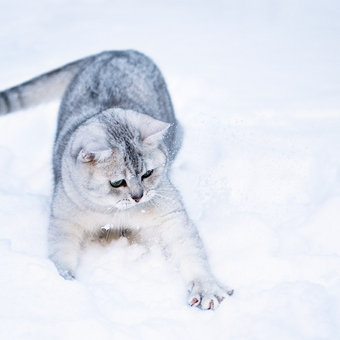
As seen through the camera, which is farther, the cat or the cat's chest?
the cat's chest

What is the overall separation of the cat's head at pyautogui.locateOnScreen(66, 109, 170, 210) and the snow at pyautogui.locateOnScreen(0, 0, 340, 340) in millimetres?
343

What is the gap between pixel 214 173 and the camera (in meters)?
3.56

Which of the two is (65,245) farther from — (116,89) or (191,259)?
(116,89)

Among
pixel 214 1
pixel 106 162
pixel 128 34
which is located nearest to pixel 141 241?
pixel 106 162

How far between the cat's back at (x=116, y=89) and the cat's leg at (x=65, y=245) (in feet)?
2.35

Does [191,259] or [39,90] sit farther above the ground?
[39,90]

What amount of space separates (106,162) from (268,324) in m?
1.03

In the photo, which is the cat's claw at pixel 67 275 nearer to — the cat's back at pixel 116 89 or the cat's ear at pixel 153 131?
the cat's ear at pixel 153 131

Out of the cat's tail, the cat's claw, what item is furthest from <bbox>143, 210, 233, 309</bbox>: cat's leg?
the cat's tail

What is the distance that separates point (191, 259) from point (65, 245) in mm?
648

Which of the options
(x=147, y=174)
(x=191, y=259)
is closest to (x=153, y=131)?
(x=147, y=174)

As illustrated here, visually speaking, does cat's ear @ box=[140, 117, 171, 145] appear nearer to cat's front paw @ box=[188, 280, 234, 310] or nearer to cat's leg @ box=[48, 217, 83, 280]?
cat's leg @ box=[48, 217, 83, 280]

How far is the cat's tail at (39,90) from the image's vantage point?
3787mm

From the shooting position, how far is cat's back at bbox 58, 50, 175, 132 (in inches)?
135
